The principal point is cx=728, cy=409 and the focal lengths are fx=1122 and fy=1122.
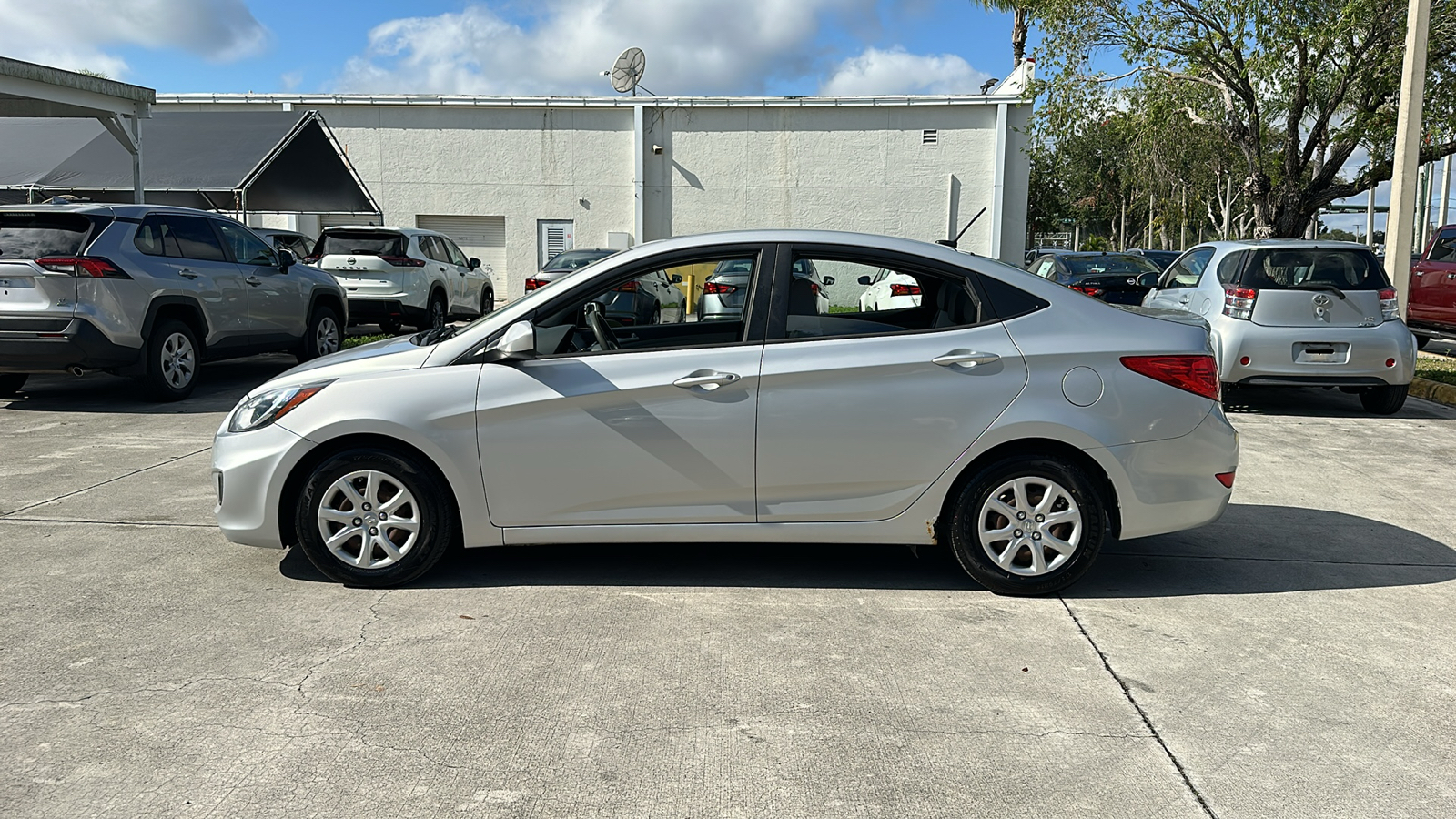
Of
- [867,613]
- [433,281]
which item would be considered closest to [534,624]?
[867,613]

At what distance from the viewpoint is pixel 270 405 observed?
16.1 feet

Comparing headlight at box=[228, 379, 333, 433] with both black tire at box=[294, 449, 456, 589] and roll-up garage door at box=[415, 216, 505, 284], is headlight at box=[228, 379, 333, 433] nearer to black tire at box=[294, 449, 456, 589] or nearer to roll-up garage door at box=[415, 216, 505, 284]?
black tire at box=[294, 449, 456, 589]

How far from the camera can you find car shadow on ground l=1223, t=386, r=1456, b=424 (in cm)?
1062

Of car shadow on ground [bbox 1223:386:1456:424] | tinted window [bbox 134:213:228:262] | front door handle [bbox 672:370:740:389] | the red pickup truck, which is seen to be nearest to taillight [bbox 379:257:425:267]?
tinted window [bbox 134:213:228:262]

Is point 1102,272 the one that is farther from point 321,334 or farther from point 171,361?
point 171,361

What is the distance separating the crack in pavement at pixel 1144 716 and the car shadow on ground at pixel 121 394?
8275mm

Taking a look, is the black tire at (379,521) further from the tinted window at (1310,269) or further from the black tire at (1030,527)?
the tinted window at (1310,269)

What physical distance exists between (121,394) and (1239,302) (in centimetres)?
1065

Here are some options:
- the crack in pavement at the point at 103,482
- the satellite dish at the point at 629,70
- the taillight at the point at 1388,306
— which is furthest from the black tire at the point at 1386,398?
the satellite dish at the point at 629,70

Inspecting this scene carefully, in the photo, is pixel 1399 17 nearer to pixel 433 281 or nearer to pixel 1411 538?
pixel 1411 538

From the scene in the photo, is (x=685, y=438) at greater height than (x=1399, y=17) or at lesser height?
lesser

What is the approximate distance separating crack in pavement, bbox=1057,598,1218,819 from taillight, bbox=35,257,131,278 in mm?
8301

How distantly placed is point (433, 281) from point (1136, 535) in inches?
527

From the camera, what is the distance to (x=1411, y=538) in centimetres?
610
